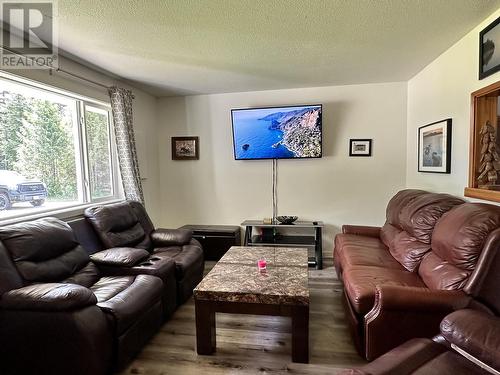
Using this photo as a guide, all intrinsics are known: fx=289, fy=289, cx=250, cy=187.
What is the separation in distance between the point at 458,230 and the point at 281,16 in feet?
6.21

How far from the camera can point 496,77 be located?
2062mm

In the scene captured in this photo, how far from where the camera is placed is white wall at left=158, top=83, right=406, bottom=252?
153 inches

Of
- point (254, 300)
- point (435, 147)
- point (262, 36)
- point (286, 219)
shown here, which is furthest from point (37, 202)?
point (435, 147)

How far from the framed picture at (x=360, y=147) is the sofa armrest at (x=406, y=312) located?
8.18 ft

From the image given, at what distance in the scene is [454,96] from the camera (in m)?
2.64

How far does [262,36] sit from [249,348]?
2.40 metres

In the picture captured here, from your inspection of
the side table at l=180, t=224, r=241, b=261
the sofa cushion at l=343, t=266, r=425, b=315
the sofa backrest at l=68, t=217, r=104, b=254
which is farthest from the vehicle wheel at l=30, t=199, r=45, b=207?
the sofa cushion at l=343, t=266, r=425, b=315

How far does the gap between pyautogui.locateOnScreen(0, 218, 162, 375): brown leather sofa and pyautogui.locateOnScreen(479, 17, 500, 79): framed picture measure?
2.94m

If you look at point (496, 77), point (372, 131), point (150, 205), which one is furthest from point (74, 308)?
point (372, 131)

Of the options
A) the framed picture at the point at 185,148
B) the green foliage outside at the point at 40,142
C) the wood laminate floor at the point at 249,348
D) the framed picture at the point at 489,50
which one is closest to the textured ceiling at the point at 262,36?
the framed picture at the point at 489,50

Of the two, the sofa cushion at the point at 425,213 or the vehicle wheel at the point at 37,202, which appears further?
the vehicle wheel at the point at 37,202

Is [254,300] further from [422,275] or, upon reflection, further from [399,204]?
[399,204]

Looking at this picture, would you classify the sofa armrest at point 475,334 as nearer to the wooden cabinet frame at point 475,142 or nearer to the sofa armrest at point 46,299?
the wooden cabinet frame at point 475,142

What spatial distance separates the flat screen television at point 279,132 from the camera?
379 centimetres
